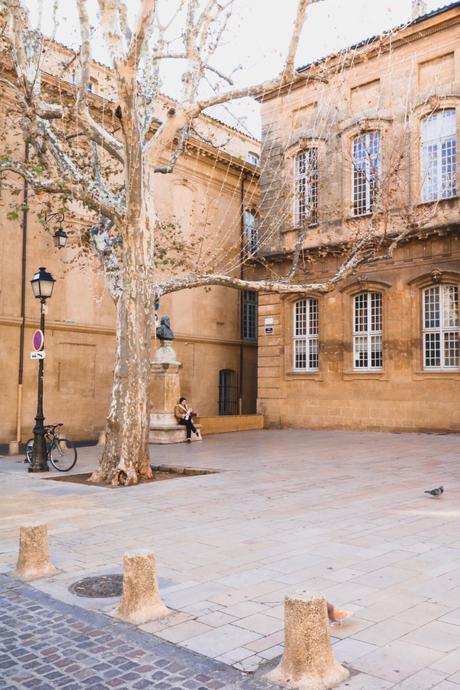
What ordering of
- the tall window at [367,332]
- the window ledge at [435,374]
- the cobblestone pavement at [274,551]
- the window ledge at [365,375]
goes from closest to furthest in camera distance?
the cobblestone pavement at [274,551] → the window ledge at [435,374] → the window ledge at [365,375] → the tall window at [367,332]

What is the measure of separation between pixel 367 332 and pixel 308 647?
20.2 m

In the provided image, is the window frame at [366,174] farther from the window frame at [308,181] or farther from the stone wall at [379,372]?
the stone wall at [379,372]

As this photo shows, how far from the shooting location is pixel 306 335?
25.4 m

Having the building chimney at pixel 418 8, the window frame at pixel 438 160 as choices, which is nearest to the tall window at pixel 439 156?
the window frame at pixel 438 160

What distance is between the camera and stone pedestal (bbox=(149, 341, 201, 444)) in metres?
19.8

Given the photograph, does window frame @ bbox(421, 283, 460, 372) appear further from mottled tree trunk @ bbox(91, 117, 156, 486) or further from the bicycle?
the bicycle

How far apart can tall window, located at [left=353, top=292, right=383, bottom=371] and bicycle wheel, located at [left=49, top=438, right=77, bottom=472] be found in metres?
12.0

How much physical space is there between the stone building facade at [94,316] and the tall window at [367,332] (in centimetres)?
487

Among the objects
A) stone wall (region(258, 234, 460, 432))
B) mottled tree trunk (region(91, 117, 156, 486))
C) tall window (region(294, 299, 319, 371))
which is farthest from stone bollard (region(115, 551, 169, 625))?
tall window (region(294, 299, 319, 371))

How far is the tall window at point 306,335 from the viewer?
82.7ft

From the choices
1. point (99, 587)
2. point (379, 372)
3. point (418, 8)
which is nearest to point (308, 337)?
point (379, 372)

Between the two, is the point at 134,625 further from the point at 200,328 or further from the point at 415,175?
the point at 200,328

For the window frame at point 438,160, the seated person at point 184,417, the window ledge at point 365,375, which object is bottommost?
the seated person at point 184,417

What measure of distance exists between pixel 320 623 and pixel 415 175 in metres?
20.7
